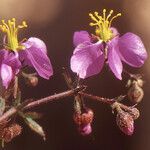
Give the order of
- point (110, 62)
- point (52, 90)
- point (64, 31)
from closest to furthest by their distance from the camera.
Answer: point (110, 62) < point (52, 90) < point (64, 31)

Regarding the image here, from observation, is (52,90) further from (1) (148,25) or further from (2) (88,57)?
(2) (88,57)

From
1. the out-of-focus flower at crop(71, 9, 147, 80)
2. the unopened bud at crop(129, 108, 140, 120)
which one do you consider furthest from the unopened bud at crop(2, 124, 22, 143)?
the unopened bud at crop(129, 108, 140, 120)

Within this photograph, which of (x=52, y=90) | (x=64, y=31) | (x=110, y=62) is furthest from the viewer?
(x=64, y=31)

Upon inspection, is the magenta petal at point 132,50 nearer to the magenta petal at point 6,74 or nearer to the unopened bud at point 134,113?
the unopened bud at point 134,113

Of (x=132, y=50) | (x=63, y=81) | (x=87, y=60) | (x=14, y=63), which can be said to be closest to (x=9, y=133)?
(x=14, y=63)

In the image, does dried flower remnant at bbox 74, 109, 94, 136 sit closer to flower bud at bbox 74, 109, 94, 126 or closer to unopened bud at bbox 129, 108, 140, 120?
flower bud at bbox 74, 109, 94, 126

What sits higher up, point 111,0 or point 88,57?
point 88,57

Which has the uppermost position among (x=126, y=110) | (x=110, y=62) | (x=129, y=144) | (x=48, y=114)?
(x=110, y=62)

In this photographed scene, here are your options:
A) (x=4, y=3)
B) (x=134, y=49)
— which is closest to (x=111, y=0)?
(x=4, y=3)
